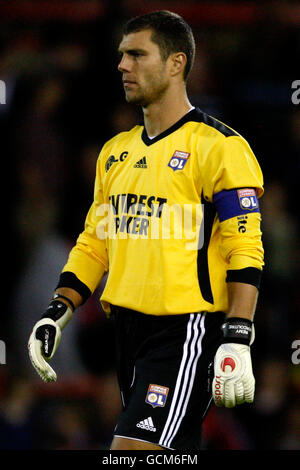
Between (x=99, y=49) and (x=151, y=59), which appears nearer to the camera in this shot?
(x=151, y=59)

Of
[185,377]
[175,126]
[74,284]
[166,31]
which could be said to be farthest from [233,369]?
[166,31]

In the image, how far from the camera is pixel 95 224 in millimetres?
4172

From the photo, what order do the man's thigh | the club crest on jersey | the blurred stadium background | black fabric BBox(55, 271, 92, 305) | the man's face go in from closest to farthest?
1. the man's thigh
2. the club crest on jersey
3. the man's face
4. black fabric BBox(55, 271, 92, 305)
5. the blurred stadium background

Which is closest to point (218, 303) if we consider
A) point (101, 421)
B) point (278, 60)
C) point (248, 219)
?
point (248, 219)

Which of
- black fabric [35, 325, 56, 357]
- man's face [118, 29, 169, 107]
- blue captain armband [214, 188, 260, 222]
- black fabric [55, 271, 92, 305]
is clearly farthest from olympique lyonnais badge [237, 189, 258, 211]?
black fabric [35, 325, 56, 357]

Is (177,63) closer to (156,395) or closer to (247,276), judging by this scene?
(247,276)

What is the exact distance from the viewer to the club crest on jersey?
374 centimetres

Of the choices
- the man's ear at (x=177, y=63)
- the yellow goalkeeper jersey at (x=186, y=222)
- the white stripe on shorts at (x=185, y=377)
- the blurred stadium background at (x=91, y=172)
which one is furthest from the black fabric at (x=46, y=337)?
the blurred stadium background at (x=91, y=172)

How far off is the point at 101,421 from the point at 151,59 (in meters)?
3.35

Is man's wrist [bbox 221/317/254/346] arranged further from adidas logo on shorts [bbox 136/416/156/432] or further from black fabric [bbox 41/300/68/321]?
black fabric [bbox 41/300/68/321]

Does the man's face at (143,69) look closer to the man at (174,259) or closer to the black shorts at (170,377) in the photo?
the man at (174,259)

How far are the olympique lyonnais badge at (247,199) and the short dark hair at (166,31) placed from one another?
2.56ft

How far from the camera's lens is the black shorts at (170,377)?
11.6 ft
